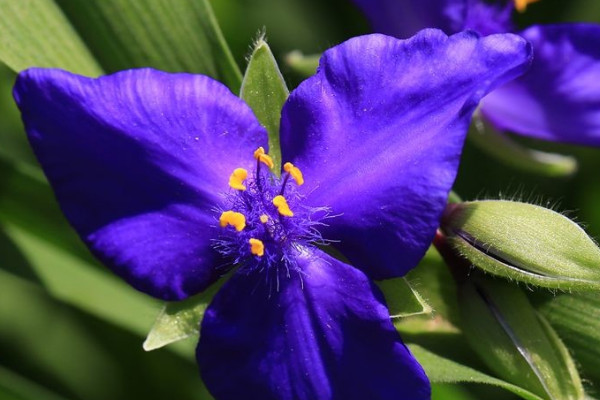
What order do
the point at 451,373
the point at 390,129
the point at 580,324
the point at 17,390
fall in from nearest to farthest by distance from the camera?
the point at 390,129 < the point at 451,373 < the point at 580,324 < the point at 17,390

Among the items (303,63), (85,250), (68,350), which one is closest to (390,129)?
(303,63)

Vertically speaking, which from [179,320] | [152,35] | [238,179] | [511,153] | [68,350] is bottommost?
[68,350]

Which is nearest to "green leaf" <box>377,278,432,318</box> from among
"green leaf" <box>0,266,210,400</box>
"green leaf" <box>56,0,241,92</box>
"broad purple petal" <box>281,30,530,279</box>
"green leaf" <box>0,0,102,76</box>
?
"broad purple petal" <box>281,30,530,279</box>

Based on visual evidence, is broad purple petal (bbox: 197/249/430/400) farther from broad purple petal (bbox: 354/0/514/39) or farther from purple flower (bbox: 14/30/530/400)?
broad purple petal (bbox: 354/0/514/39)

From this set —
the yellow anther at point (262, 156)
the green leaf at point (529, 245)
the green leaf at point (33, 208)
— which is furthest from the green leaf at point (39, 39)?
the green leaf at point (529, 245)

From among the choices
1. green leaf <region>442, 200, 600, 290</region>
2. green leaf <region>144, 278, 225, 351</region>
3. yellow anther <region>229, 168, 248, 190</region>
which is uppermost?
yellow anther <region>229, 168, 248, 190</region>

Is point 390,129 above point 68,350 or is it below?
above

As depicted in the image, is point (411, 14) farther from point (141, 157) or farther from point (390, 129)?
point (141, 157)
